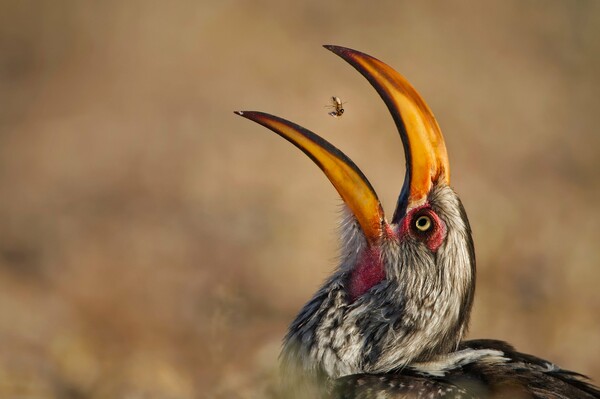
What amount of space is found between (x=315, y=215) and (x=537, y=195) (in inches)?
77.1

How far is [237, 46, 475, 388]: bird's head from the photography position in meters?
4.77

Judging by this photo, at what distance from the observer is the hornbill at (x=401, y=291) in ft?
15.5

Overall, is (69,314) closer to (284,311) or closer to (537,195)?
(284,311)

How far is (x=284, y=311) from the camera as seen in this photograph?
7.48 m

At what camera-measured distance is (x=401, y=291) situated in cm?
490

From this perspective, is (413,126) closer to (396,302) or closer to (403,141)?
(403,141)

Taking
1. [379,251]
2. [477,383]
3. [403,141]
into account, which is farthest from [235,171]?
[477,383]

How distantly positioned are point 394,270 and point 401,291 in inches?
4.1

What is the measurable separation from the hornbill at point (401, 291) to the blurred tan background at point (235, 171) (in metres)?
1.15

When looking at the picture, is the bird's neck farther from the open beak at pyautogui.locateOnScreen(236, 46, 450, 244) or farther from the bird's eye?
the open beak at pyautogui.locateOnScreen(236, 46, 450, 244)

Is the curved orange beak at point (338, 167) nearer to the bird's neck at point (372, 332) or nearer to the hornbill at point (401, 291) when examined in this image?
the hornbill at point (401, 291)

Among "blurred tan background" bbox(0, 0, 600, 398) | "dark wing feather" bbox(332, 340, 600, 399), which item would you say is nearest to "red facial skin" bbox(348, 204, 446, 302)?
"dark wing feather" bbox(332, 340, 600, 399)

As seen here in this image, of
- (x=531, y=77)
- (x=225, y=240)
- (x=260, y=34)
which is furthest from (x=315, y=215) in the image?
(x=531, y=77)

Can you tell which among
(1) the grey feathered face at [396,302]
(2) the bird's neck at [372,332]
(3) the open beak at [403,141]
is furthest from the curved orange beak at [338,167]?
(2) the bird's neck at [372,332]
